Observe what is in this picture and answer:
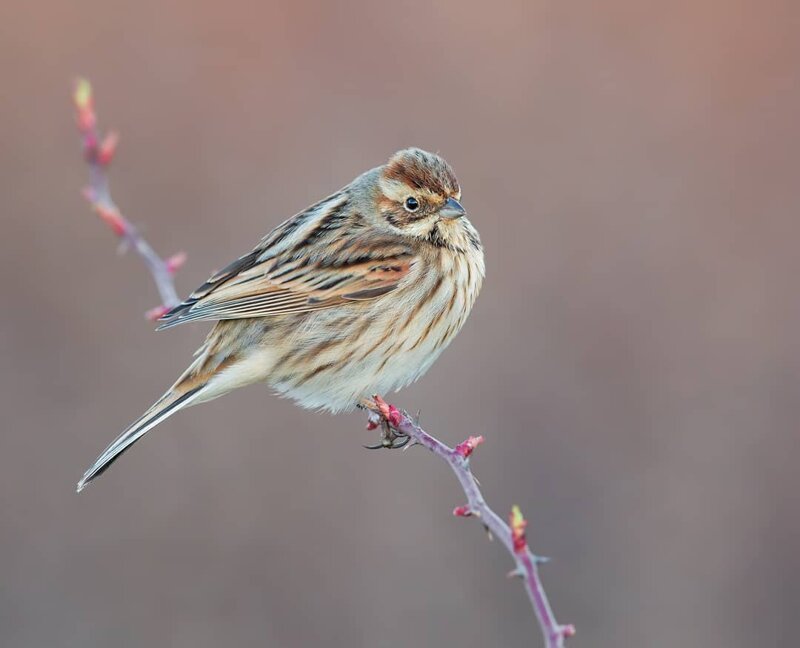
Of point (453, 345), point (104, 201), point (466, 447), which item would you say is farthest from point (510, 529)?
point (453, 345)

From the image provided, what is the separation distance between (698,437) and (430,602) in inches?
107

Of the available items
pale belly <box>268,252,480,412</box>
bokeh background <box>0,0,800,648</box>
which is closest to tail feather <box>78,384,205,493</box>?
pale belly <box>268,252,480,412</box>

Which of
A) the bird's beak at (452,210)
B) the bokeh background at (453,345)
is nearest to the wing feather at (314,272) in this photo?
the bird's beak at (452,210)

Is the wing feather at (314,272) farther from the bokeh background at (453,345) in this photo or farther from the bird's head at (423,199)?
the bokeh background at (453,345)

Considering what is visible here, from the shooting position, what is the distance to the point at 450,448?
5164mm

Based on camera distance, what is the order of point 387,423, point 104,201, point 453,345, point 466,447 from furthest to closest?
1. point 453,345
2. point 104,201
3. point 387,423
4. point 466,447

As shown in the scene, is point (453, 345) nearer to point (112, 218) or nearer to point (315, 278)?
point (315, 278)

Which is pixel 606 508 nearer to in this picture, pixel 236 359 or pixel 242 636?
pixel 242 636

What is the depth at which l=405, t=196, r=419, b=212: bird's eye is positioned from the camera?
5805mm

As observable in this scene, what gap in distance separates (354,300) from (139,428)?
1258mm

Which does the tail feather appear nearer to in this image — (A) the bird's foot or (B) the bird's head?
(A) the bird's foot

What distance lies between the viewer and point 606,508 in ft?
31.3

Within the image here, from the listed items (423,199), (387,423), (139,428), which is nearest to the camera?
(387,423)

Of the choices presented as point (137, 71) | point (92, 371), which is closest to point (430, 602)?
point (92, 371)
